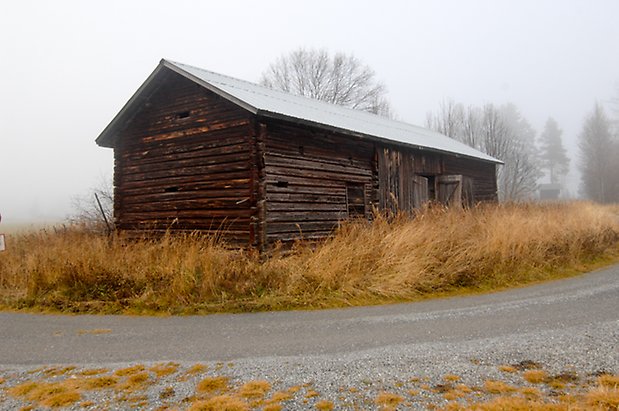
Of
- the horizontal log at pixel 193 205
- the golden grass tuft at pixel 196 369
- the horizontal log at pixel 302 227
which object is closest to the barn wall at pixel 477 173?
the horizontal log at pixel 302 227

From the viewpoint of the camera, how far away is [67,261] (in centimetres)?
777

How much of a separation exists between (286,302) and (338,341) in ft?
6.61

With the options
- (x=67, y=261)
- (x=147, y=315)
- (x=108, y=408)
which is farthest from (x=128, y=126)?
(x=108, y=408)

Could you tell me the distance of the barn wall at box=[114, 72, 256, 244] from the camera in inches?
414

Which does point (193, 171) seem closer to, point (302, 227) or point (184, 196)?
point (184, 196)

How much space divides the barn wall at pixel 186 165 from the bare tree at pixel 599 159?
45190 millimetres

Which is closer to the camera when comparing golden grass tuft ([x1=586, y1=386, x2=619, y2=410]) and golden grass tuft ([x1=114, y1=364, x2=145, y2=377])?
golden grass tuft ([x1=586, y1=386, x2=619, y2=410])

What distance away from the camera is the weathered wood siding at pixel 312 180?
1059 centimetres

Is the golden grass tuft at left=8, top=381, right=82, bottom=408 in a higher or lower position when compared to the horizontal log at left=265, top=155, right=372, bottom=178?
lower

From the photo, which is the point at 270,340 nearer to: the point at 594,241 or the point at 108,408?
the point at 108,408

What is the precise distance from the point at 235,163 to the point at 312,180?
2.26 metres

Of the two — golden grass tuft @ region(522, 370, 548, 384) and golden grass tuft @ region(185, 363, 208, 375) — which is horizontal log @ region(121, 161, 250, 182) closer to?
golden grass tuft @ region(185, 363, 208, 375)

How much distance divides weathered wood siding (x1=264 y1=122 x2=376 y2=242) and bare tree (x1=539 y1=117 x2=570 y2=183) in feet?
224

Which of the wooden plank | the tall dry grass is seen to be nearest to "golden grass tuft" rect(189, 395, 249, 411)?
the tall dry grass
